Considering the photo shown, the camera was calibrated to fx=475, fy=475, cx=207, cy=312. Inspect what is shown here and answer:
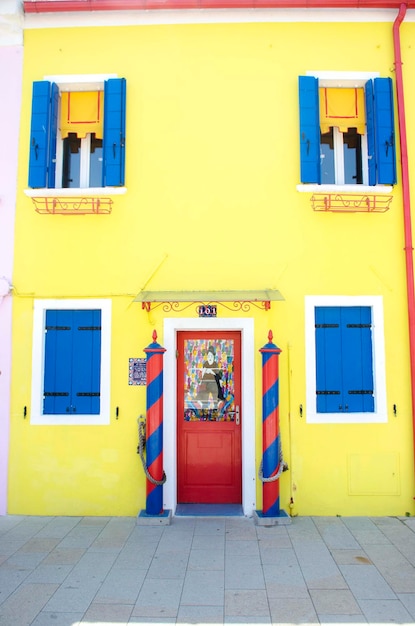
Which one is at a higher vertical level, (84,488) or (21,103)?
(21,103)

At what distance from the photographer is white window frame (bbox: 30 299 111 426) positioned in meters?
6.50

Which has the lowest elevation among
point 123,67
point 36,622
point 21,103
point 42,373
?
point 36,622

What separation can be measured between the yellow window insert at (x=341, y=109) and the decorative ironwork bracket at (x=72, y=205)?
133 inches

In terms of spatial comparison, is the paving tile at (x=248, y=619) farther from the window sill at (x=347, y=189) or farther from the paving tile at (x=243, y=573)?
the window sill at (x=347, y=189)

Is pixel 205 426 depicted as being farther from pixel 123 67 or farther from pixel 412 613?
pixel 123 67

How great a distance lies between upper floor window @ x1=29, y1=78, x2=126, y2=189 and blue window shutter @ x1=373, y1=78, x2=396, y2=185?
358 cm

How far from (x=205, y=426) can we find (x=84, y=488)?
1.83 m

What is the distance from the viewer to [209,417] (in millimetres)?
6730

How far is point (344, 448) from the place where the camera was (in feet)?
21.1

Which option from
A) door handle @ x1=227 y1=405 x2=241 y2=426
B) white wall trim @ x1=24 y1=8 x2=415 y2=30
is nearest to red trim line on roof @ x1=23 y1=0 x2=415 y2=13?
white wall trim @ x1=24 y1=8 x2=415 y2=30

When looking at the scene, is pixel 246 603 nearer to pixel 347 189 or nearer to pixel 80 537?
pixel 80 537

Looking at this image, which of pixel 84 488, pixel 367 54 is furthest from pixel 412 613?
pixel 367 54

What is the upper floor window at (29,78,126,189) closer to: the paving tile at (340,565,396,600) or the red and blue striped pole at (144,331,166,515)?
the red and blue striped pole at (144,331,166,515)

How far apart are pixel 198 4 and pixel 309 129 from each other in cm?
246
